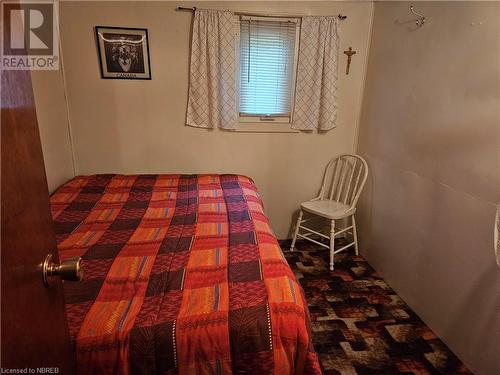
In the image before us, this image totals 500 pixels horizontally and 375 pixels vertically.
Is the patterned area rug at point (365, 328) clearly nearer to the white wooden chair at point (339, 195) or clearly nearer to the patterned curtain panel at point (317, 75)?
the white wooden chair at point (339, 195)

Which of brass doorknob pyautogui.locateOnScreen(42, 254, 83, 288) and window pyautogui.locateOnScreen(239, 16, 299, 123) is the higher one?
window pyautogui.locateOnScreen(239, 16, 299, 123)

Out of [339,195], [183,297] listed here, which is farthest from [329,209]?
[183,297]

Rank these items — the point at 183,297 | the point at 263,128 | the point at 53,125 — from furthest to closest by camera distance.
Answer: the point at 263,128 < the point at 53,125 < the point at 183,297

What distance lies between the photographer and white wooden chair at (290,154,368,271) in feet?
8.51

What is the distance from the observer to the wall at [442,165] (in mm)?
1520

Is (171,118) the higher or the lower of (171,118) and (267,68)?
the lower

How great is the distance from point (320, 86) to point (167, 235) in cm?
184

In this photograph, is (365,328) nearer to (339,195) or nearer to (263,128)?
(339,195)

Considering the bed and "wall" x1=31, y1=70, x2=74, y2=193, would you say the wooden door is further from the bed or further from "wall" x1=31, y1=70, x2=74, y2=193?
"wall" x1=31, y1=70, x2=74, y2=193

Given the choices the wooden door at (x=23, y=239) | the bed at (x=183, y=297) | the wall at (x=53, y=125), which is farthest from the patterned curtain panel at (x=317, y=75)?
the wooden door at (x=23, y=239)

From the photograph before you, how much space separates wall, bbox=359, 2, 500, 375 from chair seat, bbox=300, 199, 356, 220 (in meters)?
0.26

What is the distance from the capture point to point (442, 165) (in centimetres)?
180

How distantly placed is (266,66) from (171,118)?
93 cm

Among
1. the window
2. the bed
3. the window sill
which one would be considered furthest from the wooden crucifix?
the bed
